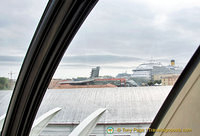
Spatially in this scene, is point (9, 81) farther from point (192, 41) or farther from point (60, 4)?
point (192, 41)

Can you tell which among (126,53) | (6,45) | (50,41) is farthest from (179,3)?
(6,45)

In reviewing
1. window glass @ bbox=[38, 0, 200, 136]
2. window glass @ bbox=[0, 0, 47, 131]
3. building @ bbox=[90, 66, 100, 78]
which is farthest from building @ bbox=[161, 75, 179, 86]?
window glass @ bbox=[0, 0, 47, 131]

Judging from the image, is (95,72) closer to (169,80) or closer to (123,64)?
(123,64)

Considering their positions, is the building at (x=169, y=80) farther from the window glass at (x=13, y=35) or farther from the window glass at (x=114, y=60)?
the window glass at (x=13, y=35)

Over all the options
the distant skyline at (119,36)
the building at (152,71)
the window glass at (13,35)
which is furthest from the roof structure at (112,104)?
the window glass at (13,35)

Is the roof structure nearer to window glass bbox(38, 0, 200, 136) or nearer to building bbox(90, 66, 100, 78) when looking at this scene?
window glass bbox(38, 0, 200, 136)

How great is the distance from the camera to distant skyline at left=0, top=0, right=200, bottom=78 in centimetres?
151

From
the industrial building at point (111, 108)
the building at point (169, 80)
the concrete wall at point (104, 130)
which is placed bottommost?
the concrete wall at point (104, 130)

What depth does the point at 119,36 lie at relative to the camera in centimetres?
169

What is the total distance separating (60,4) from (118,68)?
87 centimetres

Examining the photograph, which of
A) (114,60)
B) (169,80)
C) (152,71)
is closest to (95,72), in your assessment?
(114,60)

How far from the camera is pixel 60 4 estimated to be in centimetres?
118

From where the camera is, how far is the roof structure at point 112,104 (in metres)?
1.84

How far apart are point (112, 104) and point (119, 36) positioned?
75 centimetres
